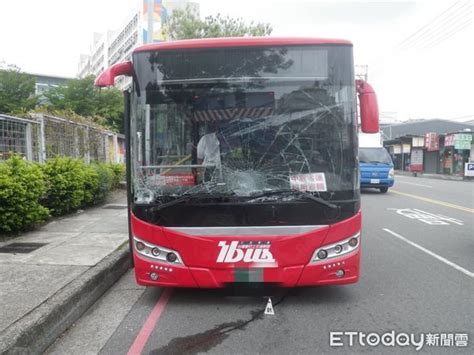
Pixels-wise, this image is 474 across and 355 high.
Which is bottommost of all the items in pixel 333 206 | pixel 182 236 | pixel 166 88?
pixel 182 236

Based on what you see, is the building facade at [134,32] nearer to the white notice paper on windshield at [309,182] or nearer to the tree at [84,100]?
the tree at [84,100]

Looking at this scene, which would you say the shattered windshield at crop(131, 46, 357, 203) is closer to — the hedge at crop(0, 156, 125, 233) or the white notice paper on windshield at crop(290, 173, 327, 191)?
the white notice paper on windshield at crop(290, 173, 327, 191)

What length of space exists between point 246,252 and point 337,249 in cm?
96

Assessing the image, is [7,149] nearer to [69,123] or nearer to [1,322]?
[69,123]

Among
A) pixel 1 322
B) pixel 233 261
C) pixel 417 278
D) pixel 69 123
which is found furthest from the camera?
pixel 69 123

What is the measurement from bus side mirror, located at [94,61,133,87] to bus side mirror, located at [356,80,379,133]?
2.56 meters

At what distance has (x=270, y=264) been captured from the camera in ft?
15.0

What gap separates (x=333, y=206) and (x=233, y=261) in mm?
1171

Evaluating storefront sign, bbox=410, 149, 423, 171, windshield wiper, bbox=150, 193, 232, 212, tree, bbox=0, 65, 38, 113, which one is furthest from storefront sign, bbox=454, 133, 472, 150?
windshield wiper, bbox=150, 193, 232, 212

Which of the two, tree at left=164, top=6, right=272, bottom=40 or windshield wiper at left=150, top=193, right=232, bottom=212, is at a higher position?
tree at left=164, top=6, right=272, bottom=40

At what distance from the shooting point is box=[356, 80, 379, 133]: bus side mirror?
16.3ft

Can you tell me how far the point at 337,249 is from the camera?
Result: 471 centimetres

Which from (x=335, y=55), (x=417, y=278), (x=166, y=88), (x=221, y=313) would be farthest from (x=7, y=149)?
(x=417, y=278)

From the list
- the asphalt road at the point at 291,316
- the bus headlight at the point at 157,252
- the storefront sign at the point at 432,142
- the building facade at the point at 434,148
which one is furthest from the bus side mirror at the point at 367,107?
the storefront sign at the point at 432,142
